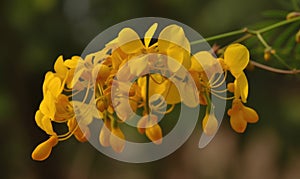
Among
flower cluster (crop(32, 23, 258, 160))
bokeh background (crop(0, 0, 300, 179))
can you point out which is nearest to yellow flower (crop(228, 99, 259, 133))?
flower cluster (crop(32, 23, 258, 160))

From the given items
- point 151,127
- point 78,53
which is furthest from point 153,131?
point 78,53

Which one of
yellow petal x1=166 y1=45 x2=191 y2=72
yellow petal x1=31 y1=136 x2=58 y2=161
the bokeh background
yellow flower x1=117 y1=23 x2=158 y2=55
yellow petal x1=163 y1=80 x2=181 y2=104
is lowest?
yellow petal x1=31 y1=136 x2=58 y2=161

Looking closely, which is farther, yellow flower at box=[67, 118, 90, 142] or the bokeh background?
the bokeh background

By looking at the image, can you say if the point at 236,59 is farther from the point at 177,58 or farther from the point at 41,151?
the point at 41,151

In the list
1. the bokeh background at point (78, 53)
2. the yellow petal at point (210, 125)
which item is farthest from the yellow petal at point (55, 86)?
the bokeh background at point (78, 53)

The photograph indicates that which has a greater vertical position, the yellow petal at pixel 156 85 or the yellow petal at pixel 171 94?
the yellow petal at pixel 156 85

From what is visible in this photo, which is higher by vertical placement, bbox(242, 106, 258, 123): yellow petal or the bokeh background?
the bokeh background

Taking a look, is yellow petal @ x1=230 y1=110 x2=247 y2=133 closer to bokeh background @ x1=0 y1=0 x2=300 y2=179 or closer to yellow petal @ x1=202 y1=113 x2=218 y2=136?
yellow petal @ x1=202 y1=113 x2=218 y2=136

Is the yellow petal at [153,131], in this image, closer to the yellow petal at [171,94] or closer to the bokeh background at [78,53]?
the yellow petal at [171,94]

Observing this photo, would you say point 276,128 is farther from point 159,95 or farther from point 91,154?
point 159,95
